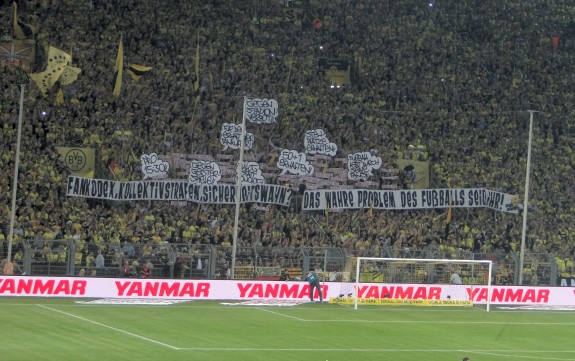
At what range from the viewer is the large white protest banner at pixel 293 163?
2140 inches

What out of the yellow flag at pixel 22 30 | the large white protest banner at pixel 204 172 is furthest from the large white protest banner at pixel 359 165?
the yellow flag at pixel 22 30

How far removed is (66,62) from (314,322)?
60.7 ft

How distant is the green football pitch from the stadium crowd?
22.5 feet

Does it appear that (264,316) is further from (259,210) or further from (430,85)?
(430,85)

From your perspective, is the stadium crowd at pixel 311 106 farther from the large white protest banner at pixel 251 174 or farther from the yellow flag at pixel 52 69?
the large white protest banner at pixel 251 174

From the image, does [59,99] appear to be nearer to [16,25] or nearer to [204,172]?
[16,25]

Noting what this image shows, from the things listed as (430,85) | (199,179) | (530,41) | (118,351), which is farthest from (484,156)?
(118,351)

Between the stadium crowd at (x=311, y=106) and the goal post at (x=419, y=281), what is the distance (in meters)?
2.48

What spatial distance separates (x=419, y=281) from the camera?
48.1m

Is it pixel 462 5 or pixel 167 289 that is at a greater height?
pixel 462 5

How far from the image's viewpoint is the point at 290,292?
45.7 m

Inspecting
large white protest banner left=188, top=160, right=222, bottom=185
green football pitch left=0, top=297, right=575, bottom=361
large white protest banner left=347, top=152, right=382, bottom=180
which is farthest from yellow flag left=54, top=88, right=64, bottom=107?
large white protest banner left=347, top=152, right=382, bottom=180

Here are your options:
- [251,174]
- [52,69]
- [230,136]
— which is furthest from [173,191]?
[52,69]

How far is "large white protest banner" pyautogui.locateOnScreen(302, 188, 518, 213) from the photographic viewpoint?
54.4m
